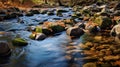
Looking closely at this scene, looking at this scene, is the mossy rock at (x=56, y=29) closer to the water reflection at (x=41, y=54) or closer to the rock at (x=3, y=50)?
Result: the water reflection at (x=41, y=54)

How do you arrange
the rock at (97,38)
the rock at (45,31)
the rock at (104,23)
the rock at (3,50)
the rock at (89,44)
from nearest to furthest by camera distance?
the rock at (3,50), the rock at (89,44), the rock at (97,38), the rock at (45,31), the rock at (104,23)

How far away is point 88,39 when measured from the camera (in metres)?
13.6

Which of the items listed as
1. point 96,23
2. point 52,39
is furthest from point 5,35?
point 96,23

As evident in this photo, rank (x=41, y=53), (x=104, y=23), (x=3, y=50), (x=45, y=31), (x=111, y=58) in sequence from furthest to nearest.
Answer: (x=104, y=23)
(x=45, y=31)
(x=41, y=53)
(x=3, y=50)
(x=111, y=58)

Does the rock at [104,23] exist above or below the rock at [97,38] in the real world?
above

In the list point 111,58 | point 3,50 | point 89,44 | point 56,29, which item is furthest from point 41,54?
point 56,29

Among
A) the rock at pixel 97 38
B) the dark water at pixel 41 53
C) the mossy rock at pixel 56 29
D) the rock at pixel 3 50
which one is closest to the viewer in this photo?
the dark water at pixel 41 53

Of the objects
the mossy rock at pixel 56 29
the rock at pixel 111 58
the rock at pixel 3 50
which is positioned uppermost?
the rock at pixel 3 50

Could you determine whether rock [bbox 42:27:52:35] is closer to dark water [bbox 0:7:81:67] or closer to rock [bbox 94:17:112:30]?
dark water [bbox 0:7:81:67]

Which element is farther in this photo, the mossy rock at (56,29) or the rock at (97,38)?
the mossy rock at (56,29)

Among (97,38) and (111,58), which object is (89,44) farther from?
(111,58)

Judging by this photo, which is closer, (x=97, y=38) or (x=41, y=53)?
(x=41, y=53)

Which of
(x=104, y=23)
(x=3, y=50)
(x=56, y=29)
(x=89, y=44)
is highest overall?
(x=3, y=50)

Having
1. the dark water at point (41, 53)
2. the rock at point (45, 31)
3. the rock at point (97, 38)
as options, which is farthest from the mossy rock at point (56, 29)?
the rock at point (97, 38)
